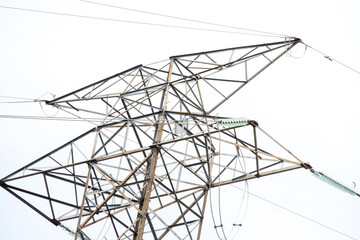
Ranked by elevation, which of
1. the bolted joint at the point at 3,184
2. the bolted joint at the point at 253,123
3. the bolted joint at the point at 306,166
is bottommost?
the bolted joint at the point at 306,166

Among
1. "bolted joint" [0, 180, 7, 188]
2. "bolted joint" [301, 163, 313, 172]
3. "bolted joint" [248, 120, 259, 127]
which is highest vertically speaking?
"bolted joint" [0, 180, 7, 188]

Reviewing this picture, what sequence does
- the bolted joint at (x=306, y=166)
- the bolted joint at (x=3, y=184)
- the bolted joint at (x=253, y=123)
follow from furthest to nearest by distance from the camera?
the bolted joint at (x=3, y=184) < the bolted joint at (x=253, y=123) < the bolted joint at (x=306, y=166)

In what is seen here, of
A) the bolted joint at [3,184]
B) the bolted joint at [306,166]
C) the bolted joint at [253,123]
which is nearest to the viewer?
the bolted joint at [306,166]

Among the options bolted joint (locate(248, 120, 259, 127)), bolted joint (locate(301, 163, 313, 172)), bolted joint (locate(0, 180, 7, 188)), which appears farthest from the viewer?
bolted joint (locate(0, 180, 7, 188))

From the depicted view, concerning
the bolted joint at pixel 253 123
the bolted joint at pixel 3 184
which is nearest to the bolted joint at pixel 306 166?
the bolted joint at pixel 253 123

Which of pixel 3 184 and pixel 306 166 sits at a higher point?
pixel 3 184

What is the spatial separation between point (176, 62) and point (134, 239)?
6.67 metres

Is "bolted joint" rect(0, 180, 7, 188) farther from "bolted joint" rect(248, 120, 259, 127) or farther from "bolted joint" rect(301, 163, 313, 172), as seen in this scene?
"bolted joint" rect(301, 163, 313, 172)

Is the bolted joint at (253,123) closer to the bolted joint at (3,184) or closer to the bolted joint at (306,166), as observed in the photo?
the bolted joint at (306,166)

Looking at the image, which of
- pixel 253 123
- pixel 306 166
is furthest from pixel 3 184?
pixel 306 166

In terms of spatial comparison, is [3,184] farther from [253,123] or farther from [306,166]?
[306,166]

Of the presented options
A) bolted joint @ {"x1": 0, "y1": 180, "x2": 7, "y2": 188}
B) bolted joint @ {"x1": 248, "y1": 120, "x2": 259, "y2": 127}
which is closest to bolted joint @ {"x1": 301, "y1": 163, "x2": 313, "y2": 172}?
bolted joint @ {"x1": 248, "y1": 120, "x2": 259, "y2": 127}

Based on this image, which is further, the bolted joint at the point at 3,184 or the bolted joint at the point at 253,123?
the bolted joint at the point at 3,184

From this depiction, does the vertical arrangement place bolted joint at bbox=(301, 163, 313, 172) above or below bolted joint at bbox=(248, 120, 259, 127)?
below
